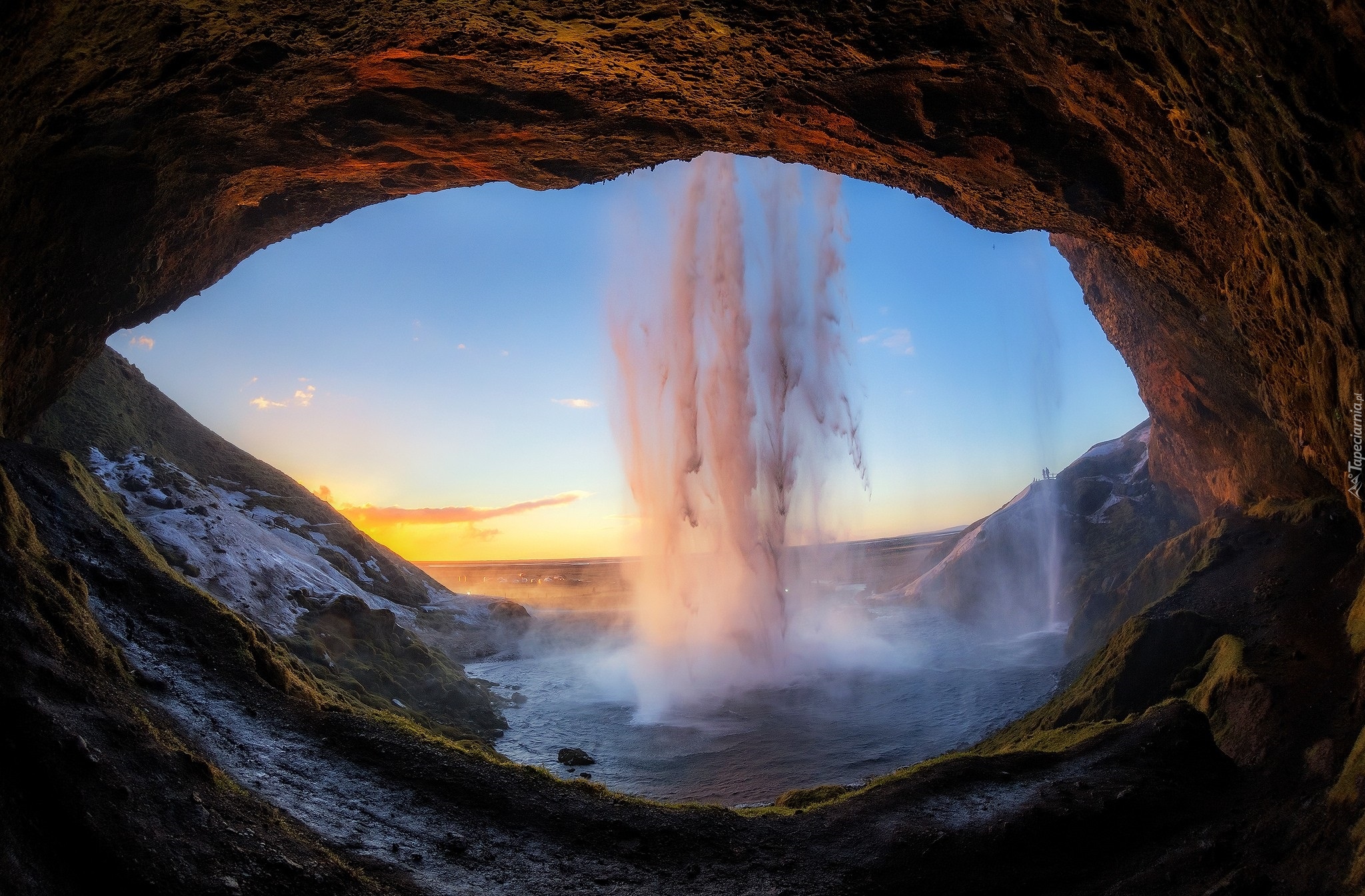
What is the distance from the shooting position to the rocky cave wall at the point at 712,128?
21.5 ft

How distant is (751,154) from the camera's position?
14.0 meters

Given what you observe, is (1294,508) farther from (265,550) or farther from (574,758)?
(265,550)

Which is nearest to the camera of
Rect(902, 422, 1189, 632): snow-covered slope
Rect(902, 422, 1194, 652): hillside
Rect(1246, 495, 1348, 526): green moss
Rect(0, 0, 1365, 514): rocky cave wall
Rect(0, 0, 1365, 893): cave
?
Rect(0, 0, 1365, 893): cave

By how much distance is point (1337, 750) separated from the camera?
7.65m

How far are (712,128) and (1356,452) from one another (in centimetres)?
1061

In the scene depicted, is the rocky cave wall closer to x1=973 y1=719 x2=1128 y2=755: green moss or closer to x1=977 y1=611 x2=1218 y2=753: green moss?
x1=977 y1=611 x2=1218 y2=753: green moss

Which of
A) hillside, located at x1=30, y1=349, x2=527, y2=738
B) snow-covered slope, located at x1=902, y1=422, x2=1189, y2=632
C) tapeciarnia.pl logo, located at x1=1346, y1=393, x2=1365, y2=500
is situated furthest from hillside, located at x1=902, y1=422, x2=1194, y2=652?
hillside, located at x1=30, y1=349, x2=527, y2=738

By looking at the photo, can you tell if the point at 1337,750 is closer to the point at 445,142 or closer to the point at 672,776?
the point at 672,776

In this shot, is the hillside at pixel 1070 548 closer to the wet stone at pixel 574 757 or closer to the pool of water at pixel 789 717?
the pool of water at pixel 789 717

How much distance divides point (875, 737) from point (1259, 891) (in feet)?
45.7

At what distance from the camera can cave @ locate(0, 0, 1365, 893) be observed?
242 inches

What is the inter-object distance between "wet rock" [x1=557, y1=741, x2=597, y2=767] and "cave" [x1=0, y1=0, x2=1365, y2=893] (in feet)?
24.3

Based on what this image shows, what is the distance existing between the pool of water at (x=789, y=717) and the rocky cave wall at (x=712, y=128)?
11.0 meters

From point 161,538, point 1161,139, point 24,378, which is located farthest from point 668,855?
point 161,538
